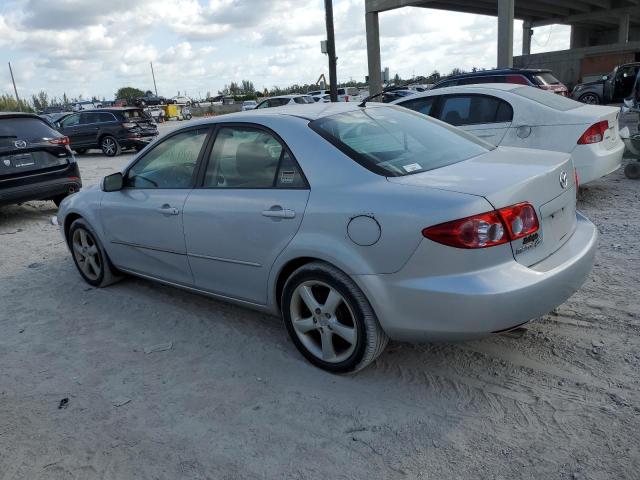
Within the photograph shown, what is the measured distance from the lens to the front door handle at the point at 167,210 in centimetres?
389

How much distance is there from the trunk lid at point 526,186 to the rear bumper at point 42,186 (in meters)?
6.57

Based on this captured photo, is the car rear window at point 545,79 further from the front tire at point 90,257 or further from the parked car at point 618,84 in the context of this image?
the front tire at point 90,257

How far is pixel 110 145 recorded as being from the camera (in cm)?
1755

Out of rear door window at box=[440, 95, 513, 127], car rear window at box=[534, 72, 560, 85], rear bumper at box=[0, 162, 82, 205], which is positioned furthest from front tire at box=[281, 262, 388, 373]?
car rear window at box=[534, 72, 560, 85]

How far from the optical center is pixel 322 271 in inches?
119

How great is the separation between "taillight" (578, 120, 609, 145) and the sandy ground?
2341 mm

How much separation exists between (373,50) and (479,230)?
2559 centimetres

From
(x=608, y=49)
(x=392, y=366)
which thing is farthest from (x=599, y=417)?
(x=608, y=49)

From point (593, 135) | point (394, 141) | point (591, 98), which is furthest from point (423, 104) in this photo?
point (591, 98)

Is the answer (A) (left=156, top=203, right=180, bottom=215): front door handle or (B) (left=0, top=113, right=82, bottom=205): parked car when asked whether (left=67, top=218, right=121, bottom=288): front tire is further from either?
(B) (left=0, top=113, right=82, bottom=205): parked car

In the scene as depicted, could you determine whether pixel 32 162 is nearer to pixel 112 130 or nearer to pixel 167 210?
pixel 167 210

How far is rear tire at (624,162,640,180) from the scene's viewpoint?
775cm

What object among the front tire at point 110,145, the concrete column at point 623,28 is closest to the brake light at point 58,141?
the front tire at point 110,145

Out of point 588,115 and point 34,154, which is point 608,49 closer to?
point 588,115
